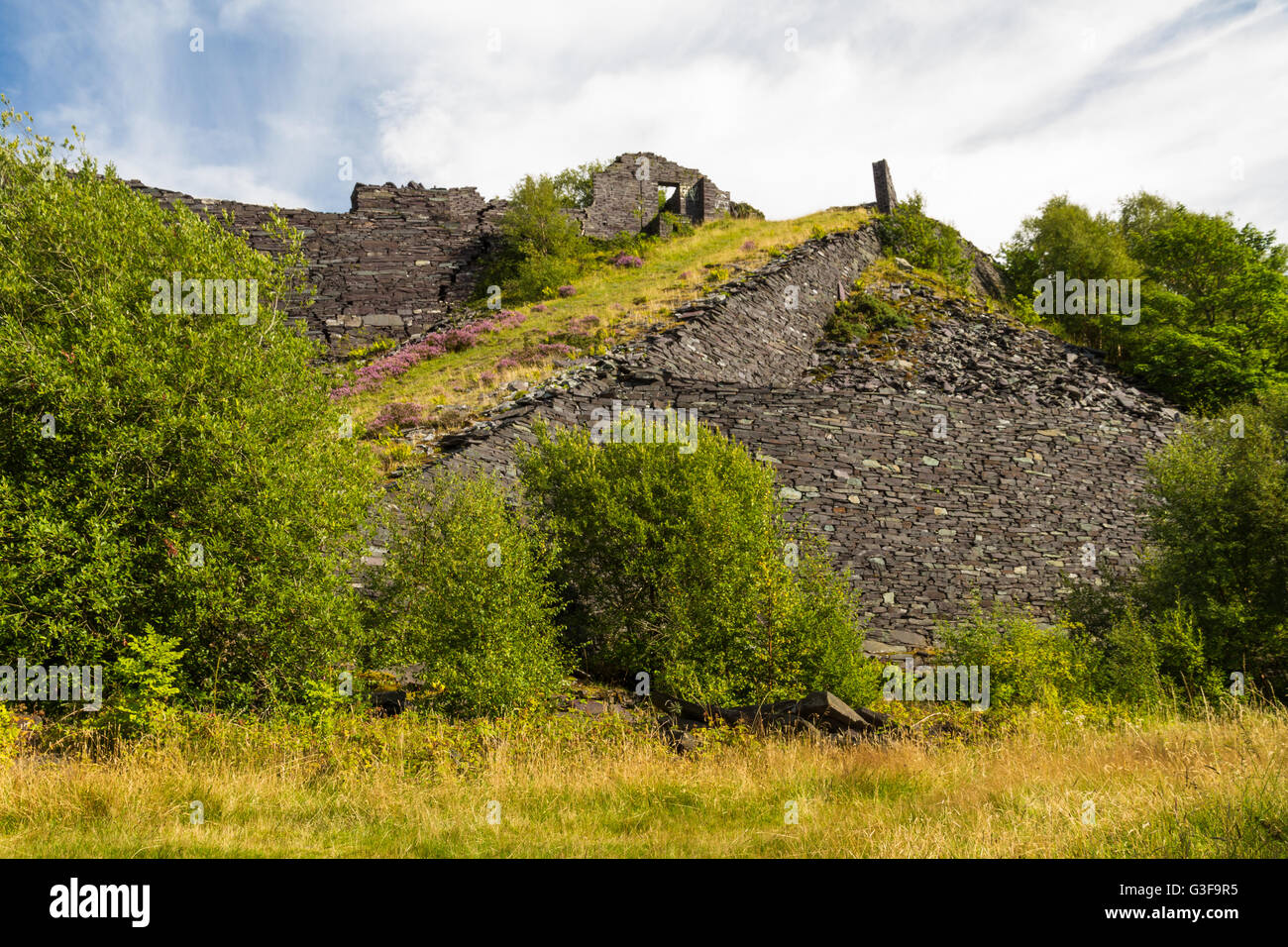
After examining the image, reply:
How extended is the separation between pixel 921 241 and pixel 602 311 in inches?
937

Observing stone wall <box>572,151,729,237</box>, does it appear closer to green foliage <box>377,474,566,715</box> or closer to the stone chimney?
the stone chimney

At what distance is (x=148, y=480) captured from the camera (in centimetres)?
1025

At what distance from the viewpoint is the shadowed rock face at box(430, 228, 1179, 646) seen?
64.3 ft

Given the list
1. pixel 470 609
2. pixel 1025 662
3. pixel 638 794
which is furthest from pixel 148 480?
pixel 1025 662

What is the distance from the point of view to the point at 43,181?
38.0ft

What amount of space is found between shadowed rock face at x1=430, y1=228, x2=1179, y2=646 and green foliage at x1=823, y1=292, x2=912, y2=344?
3.17 meters

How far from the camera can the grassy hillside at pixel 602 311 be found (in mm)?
23062

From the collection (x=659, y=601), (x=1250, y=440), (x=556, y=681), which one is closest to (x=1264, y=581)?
(x=1250, y=440)

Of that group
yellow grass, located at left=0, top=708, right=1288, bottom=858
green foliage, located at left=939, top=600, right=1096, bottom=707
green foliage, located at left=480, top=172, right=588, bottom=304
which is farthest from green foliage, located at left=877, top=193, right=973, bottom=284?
yellow grass, located at left=0, top=708, right=1288, bottom=858

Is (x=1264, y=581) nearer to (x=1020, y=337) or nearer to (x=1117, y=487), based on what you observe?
(x=1117, y=487)

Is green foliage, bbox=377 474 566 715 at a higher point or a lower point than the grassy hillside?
lower

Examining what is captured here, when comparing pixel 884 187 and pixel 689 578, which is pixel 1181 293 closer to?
pixel 884 187

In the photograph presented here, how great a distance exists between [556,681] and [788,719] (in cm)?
378

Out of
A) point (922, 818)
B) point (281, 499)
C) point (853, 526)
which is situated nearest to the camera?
point (922, 818)
